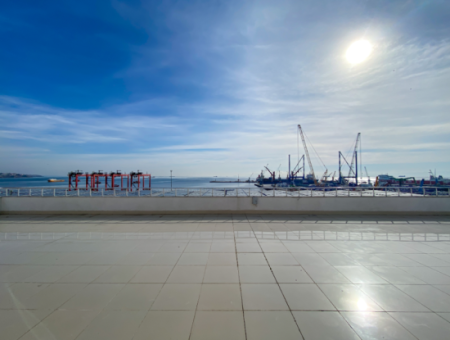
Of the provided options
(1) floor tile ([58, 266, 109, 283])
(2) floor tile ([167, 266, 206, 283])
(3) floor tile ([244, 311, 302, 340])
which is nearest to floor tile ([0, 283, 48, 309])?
(1) floor tile ([58, 266, 109, 283])

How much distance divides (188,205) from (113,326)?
7382 millimetres

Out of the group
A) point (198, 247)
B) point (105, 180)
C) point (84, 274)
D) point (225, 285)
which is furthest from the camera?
point (105, 180)

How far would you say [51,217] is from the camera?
933cm

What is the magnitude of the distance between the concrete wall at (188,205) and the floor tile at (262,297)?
6.46 m

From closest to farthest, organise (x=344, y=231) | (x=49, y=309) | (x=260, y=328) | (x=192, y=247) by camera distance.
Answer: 1. (x=260, y=328)
2. (x=49, y=309)
3. (x=192, y=247)
4. (x=344, y=231)

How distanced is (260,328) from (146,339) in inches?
51.1

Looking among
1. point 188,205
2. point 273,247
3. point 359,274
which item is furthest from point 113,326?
point 188,205

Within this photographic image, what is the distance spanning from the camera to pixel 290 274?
3.89m

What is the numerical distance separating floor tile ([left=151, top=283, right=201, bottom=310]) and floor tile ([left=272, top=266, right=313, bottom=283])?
147 cm

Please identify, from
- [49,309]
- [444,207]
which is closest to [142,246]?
[49,309]

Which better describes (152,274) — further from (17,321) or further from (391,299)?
(391,299)

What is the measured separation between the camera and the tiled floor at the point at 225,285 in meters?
2.51

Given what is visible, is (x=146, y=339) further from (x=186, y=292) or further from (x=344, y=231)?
(x=344, y=231)

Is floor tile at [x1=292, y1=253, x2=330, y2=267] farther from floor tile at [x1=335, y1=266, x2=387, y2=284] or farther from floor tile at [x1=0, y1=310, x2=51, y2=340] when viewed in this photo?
floor tile at [x1=0, y1=310, x2=51, y2=340]
